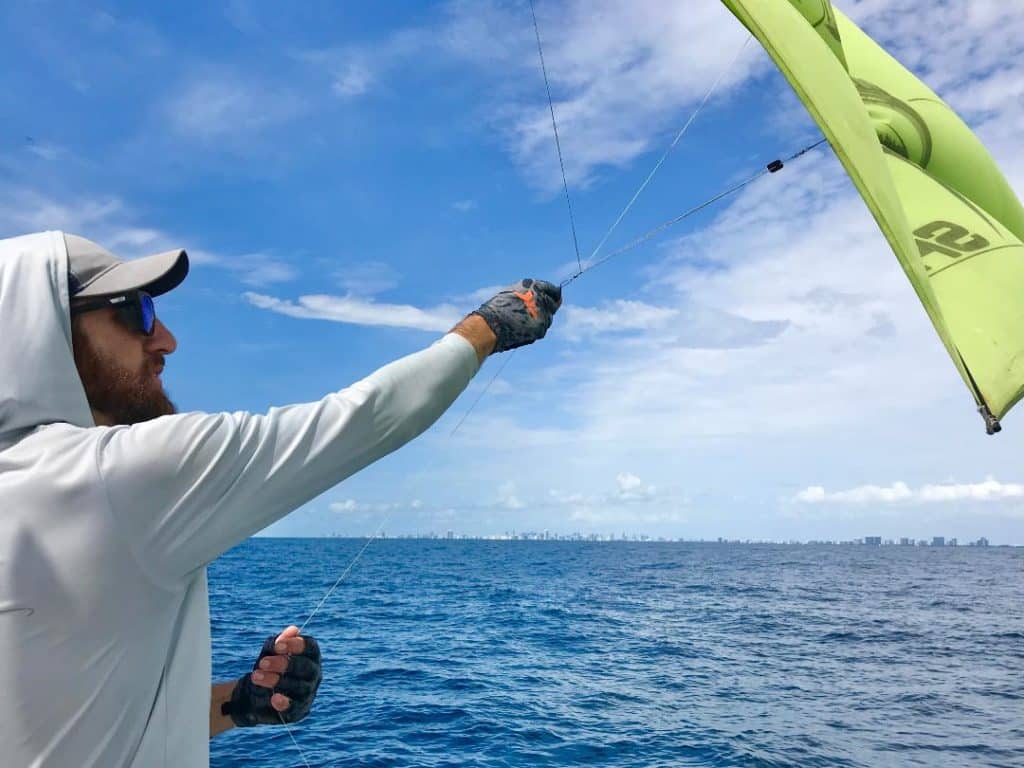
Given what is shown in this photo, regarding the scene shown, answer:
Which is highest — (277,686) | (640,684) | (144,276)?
(144,276)

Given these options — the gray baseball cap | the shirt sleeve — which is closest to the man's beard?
the gray baseball cap

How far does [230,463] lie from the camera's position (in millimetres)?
1301

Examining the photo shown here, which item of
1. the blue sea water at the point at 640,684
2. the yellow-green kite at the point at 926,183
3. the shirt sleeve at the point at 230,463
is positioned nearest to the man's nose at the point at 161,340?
the shirt sleeve at the point at 230,463

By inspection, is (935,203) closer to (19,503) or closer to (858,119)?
(858,119)

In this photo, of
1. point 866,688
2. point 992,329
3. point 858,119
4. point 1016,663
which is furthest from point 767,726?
point 1016,663

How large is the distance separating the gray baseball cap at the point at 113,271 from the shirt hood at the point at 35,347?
5cm

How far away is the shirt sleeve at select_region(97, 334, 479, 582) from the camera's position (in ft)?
4.21

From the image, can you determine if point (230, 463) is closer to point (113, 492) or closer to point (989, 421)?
point (113, 492)

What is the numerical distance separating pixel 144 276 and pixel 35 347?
0.91 feet

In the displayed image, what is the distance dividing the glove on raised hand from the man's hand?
1.33 m

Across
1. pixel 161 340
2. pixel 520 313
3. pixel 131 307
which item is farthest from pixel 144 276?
pixel 520 313

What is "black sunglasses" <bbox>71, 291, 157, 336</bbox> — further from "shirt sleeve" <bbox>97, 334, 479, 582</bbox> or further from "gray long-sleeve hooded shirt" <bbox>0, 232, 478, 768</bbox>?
"shirt sleeve" <bbox>97, 334, 479, 582</bbox>

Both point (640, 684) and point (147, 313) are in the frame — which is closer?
point (147, 313)

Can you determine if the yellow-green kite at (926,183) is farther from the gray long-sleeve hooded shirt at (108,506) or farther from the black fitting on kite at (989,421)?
the gray long-sleeve hooded shirt at (108,506)
